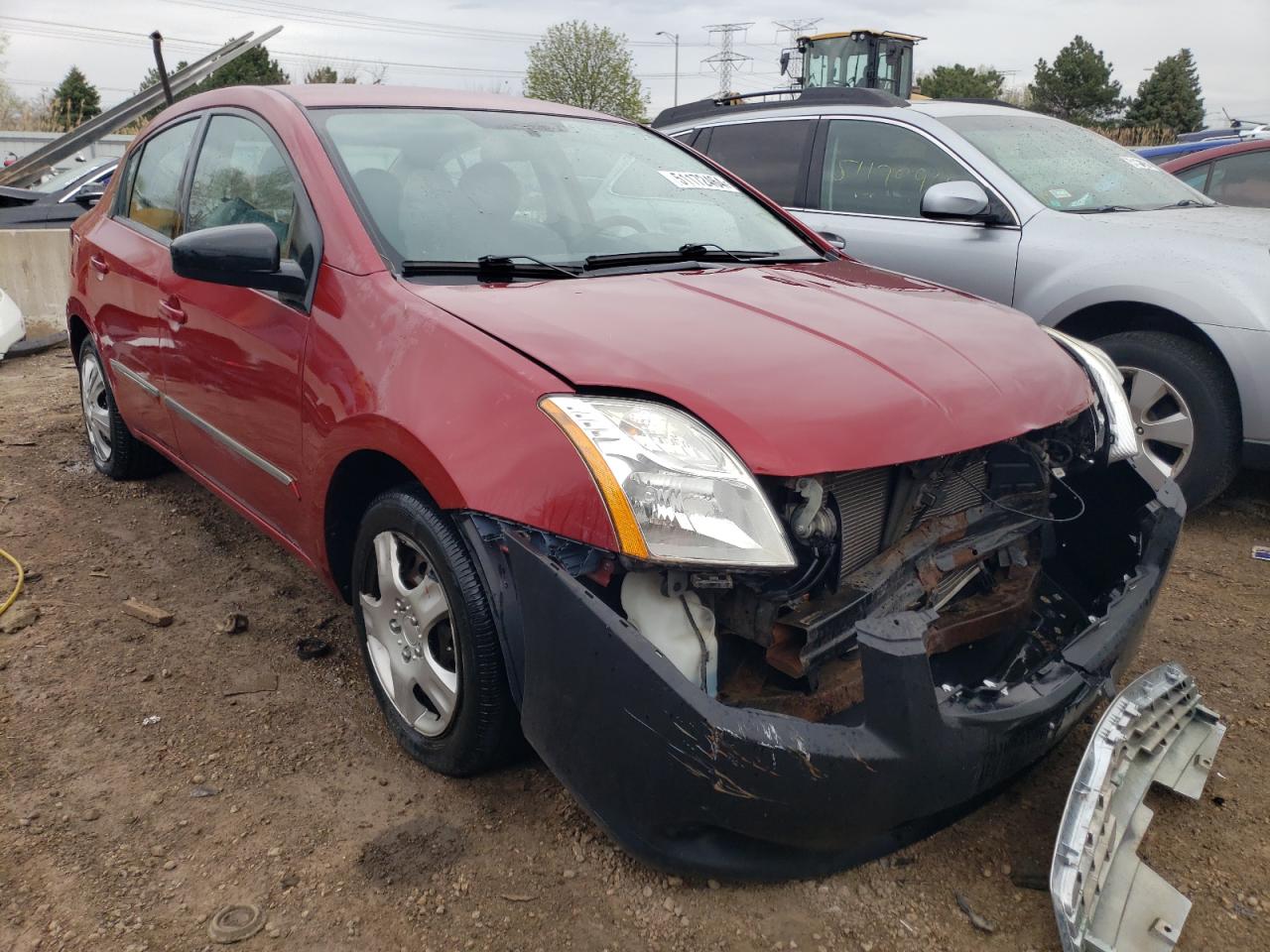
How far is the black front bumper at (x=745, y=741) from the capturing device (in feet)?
5.36

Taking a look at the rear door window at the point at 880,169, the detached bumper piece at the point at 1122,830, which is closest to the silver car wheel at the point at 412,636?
the detached bumper piece at the point at 1122,830

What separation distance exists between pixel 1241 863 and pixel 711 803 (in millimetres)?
1256

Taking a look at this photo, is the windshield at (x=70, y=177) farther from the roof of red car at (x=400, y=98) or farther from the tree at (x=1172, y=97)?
the tree at (x=1172, y=97)

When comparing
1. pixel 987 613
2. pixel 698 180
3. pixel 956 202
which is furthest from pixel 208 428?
pixel 956 202

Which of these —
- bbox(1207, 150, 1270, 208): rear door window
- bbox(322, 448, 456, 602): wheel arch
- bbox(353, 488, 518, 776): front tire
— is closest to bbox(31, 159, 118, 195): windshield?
bbox(322, 448, 456, 602): wheel arch

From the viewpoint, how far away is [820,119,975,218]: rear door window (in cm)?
477

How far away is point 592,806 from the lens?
186 cm

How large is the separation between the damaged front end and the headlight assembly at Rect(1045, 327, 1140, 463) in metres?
0.25

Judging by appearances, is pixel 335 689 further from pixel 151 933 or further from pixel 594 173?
pixel 594 173

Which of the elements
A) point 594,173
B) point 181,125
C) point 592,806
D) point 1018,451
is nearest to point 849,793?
point 592,806

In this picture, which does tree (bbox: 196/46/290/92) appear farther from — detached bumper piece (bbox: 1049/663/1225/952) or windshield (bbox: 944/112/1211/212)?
detached bumper piece (bbox: 1049/663/1225/952)

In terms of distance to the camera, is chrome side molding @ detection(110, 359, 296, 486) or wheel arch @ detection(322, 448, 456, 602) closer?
wheel arch @ detection(322, 448, 456, 602)

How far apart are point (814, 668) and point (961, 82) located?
58.5 m

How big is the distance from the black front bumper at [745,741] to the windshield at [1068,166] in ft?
10.7
